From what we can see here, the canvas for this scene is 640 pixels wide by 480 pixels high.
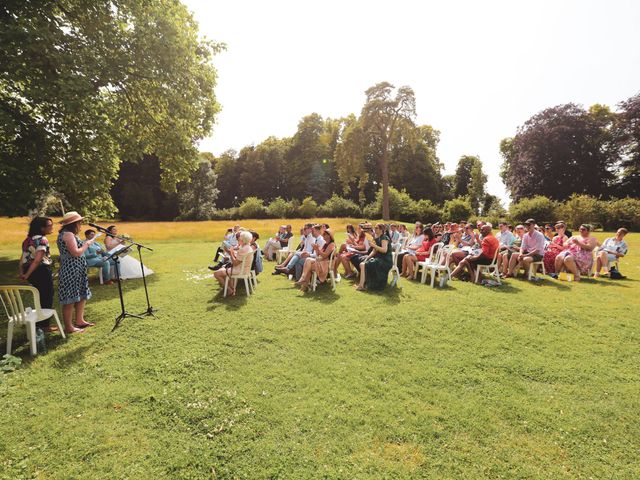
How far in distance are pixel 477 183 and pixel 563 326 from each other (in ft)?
160

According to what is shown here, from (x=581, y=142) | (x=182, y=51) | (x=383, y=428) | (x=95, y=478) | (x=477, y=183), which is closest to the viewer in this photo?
(x=95, y=478)

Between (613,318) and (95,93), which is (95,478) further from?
(95,93)

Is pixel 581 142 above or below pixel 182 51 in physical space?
above

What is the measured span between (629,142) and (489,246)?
41320mm

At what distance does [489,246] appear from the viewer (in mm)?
10109

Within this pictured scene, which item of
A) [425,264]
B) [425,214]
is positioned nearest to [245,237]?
[425,264]

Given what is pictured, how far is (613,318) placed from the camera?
709 centimetres

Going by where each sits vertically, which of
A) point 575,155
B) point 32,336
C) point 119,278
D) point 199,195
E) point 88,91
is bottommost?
point 32,336

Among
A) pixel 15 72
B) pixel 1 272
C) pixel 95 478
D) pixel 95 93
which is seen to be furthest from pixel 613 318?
pixel 1 272

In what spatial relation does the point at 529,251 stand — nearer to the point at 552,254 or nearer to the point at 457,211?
the point at 552,254

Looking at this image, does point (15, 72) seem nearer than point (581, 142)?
Yes

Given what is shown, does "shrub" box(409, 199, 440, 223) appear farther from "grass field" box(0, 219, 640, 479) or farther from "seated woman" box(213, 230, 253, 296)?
"seated woman" box(213, 230, 253, 296)

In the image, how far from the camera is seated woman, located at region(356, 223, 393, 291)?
9.48 meters

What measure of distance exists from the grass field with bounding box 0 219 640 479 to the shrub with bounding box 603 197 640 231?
27.1 metres
